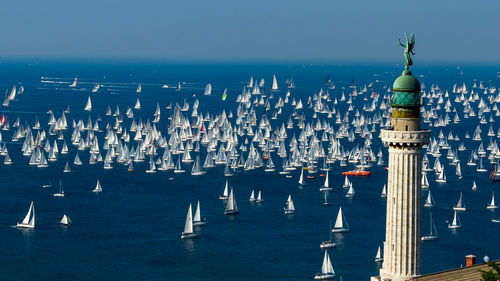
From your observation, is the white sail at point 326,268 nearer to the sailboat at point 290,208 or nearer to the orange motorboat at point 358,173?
the sailboat at point 290,208

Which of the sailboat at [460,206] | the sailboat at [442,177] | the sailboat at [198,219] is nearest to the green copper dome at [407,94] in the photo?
the sailboat at [198,219]

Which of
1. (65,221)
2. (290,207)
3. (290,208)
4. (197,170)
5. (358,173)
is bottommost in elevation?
(65,221)

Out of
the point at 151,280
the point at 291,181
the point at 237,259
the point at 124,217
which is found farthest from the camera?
the point at 291,181

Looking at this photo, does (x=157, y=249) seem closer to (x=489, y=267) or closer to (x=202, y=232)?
(x=202, y=232)

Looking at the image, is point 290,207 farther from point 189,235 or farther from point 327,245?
point 327,245

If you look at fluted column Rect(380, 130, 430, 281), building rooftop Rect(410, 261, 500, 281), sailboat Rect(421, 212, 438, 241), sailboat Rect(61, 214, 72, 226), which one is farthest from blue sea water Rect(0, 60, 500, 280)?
fluted column Rect(380, 130, 430, 281)

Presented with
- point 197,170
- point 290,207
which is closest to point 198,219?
point 290,207

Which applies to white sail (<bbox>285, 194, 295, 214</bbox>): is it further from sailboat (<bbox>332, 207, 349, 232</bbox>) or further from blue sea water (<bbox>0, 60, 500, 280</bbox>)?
sailboat (<bbox>332, 207, 349, 232</bbox>)

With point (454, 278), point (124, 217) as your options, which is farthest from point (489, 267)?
point (124, 217)
